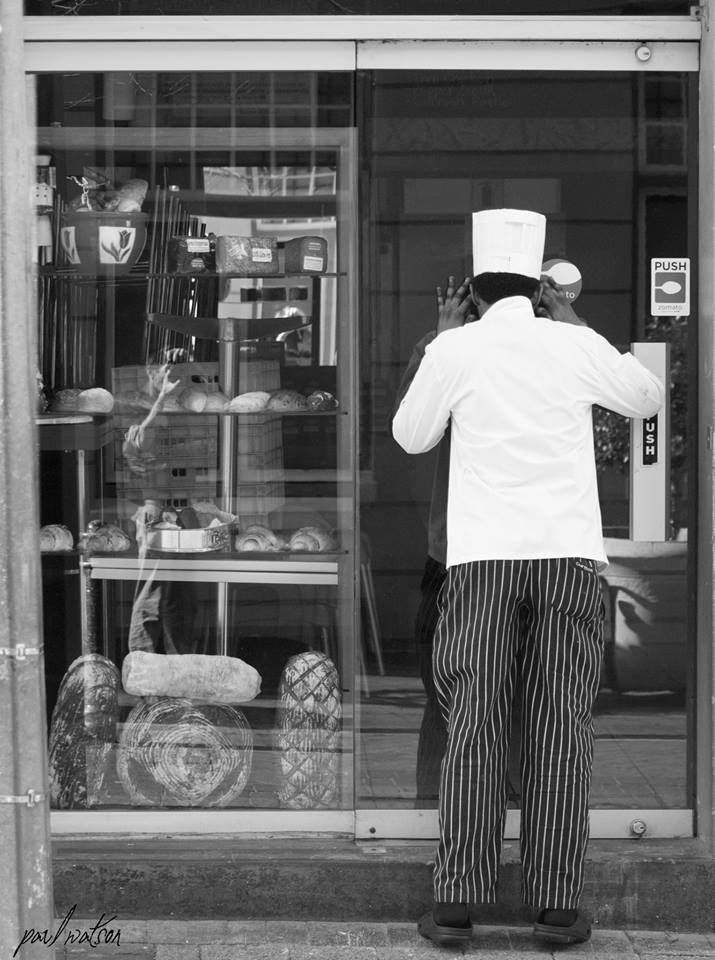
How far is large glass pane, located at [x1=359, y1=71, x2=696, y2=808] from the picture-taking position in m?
4.44

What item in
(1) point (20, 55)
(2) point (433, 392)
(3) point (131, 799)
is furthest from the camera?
(3) point (131, 799)

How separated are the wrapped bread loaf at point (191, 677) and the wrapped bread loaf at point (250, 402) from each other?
84 cm

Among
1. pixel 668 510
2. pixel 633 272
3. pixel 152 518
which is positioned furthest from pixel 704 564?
pixel 152 518

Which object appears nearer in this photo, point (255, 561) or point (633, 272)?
point (633, 272)

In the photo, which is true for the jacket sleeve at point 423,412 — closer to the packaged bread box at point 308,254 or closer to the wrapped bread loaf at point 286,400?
the wrapped bread loaf at point 286,400

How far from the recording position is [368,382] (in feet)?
14.9

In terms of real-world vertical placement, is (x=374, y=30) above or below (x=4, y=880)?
above

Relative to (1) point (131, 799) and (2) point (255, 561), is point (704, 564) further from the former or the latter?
(1) point (131, 799)

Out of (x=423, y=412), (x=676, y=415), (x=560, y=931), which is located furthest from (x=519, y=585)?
(x=560, y=931)

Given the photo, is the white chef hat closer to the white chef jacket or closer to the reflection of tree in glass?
the white chef jacket

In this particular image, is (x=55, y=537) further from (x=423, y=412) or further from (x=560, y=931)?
(x=560, y=931)

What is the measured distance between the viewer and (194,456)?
4.82 m

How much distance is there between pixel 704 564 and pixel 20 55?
267 centimetres

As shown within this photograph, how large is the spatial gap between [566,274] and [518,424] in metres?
0.75
